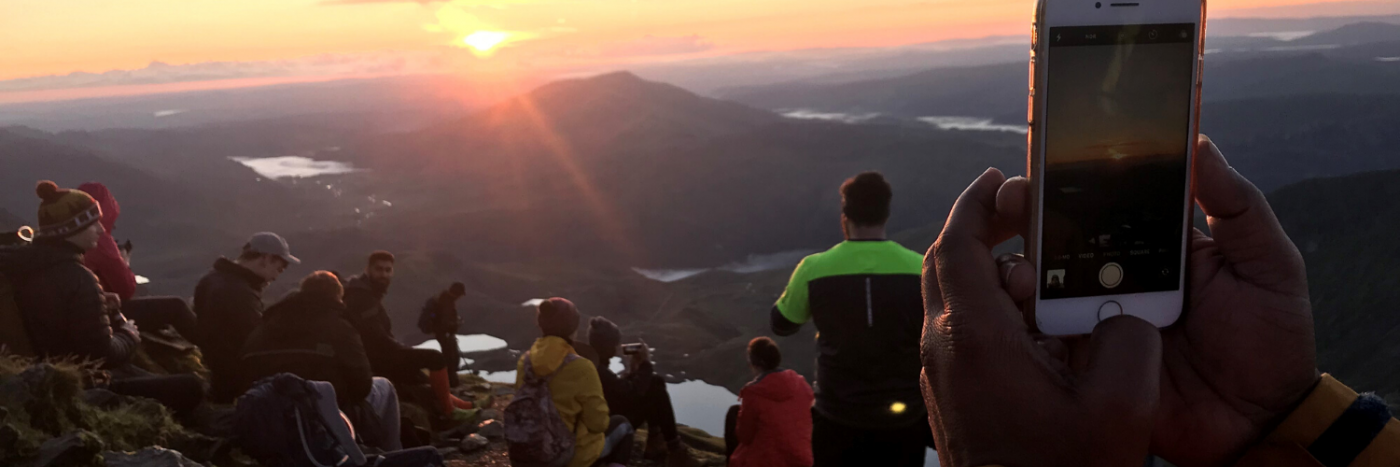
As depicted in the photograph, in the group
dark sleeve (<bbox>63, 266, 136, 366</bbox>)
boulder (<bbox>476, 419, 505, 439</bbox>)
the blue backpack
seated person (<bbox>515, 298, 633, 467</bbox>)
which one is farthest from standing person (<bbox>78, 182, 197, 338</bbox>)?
seated person (<bbox>515, 298, 633, 467</bbox>)

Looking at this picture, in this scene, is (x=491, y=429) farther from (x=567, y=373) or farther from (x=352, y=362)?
(x=567, y=373)

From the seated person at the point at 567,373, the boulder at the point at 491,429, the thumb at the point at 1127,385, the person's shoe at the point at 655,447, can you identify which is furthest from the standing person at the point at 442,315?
the thumb at the point at 1127,385

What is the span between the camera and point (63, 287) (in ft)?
21.0

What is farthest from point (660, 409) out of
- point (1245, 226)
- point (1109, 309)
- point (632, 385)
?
point (1245, 226)

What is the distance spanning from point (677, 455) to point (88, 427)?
563 centimetres

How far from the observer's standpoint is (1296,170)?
10731cm

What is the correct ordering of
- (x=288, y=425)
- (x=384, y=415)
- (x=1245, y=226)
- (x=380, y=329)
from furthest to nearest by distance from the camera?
(x=380, y=329) < (x=384, y=415) < (x=288, y=425) < (x=1245, y=226)

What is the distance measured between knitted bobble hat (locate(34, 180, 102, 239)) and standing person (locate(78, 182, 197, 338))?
4.98 feet

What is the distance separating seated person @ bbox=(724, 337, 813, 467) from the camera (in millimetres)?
6574

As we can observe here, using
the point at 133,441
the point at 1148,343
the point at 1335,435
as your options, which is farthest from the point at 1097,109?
the point at 133,441

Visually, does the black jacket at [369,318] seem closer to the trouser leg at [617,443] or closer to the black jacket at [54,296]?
the black jacket at [54,296]

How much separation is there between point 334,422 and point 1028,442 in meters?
5.34

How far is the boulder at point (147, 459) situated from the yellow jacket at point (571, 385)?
2381 millimetres

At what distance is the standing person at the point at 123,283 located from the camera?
810cm
